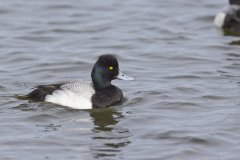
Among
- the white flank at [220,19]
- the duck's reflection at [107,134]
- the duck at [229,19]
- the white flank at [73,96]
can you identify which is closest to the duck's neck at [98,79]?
the white flank at [73,96]

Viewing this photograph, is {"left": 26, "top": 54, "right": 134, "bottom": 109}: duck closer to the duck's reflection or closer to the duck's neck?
the duck's neck

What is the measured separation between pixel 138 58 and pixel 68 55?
143 cm

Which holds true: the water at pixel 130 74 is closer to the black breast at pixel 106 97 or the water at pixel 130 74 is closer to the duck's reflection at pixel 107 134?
the duck's reflection at pixel 107 134

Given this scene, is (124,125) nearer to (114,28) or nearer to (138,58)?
(138,58)

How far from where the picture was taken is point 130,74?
14.8 metres

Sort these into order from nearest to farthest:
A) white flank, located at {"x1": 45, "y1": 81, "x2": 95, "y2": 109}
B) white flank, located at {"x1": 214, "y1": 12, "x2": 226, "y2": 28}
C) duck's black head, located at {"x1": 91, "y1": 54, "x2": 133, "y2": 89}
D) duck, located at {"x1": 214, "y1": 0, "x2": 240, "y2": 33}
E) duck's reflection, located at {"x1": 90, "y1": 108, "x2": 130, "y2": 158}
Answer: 1. duck's reflection, located at {"x1": 90, "y1": 108, "x2": 130, "y2": 158}
2. white flank, located at {"x1": 45, "y1": 81, "x2": 95, "y2": 109}
3. duck's black head, located at {"x1": 91, "y1": 54, "x2": 133, "y2": 89}
4. duck, located at {"x1": 214, "y1": 0, "x2": 240, "y2": 33}
5. white flank, located at {"x1": 214, "y1": 12, "x2": 226, "y2": 28}

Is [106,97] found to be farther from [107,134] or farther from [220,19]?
[220,19]

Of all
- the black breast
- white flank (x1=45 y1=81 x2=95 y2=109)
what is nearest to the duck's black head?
the black breast

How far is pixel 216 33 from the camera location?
18141 mm

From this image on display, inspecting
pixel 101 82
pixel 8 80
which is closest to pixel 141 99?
pixel 101 82

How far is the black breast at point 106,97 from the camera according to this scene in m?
12.4

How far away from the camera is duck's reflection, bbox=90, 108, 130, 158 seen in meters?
10.3

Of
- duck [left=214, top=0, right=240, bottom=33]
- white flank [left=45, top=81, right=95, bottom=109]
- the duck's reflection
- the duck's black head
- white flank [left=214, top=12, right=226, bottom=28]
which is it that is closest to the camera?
the duck's reflection

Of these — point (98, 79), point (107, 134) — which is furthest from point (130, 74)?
point (107, 134)
